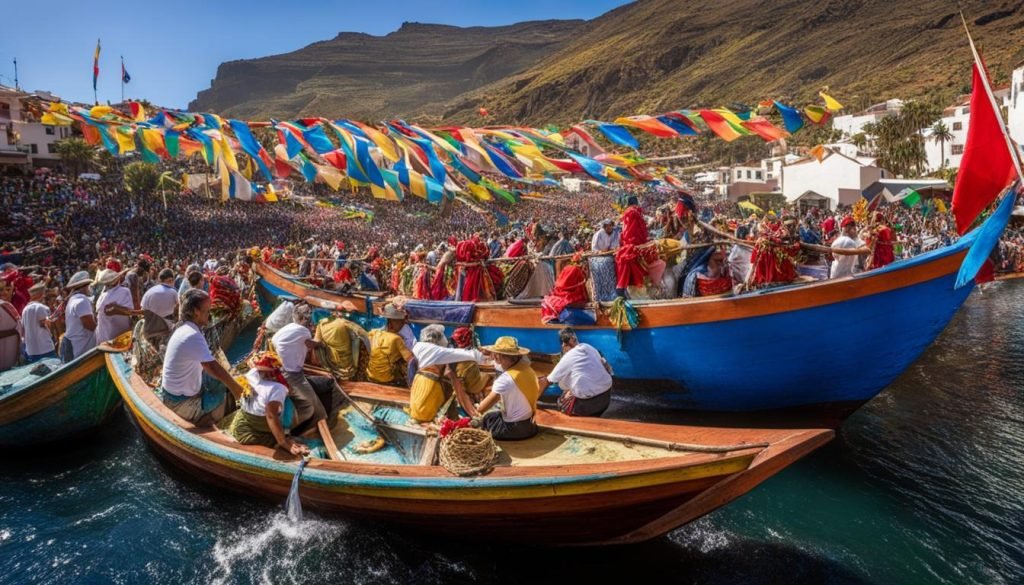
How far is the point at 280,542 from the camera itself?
18.5 feet

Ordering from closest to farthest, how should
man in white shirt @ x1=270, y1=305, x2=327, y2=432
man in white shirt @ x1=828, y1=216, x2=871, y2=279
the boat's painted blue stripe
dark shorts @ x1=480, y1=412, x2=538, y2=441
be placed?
the boat's painted blue stripe < dark shorts @ x1=480, y1=412, x2=538, y2=441 < man in white shirt @ x1=270, y1=305, x2=327, y2=432 < man in white shirt @ x1=828, y1=216, x2=871, y2=279

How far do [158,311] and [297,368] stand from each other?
7.70 ft

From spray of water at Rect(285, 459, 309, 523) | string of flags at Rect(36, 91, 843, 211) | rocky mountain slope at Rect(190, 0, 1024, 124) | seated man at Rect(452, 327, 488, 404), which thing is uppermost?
rocky mountain slope at Rect(190, 0, 1024, 124)

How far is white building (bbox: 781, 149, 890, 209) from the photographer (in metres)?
43.4

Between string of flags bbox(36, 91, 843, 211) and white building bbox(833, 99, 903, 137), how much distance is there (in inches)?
2422

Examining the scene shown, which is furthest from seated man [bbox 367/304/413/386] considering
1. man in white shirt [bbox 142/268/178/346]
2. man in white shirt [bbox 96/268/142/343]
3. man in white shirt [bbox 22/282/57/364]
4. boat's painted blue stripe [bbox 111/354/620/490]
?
man in white shirt [bbox 22/282/57/364]

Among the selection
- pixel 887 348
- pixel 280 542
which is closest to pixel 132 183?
pixel 280 542

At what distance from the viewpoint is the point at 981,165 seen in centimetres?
552

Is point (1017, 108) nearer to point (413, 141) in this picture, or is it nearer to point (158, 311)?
point (413, 141)

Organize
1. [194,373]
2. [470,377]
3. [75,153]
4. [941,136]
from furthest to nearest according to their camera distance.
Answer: [941,136] < [75,153] < [194,373] < [470,377]

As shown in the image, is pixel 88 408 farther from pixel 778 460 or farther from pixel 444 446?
pixel 778 460

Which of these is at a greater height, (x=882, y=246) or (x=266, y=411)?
(x=882, y=246)

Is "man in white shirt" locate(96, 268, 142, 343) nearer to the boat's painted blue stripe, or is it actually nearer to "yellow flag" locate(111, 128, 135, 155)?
the boat's painted blue stripe

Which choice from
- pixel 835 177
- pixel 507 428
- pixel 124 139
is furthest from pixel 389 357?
pixel 835 177
